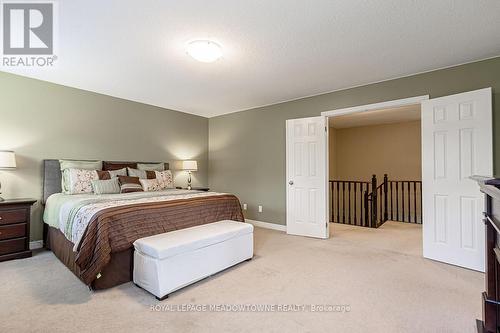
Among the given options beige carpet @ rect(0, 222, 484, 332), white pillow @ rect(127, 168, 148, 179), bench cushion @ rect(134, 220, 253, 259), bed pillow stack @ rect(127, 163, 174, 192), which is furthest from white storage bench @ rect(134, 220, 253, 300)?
white pillow @ rect(127, 168, 148, 179)

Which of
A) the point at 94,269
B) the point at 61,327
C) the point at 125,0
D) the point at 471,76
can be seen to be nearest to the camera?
the point at 61,327

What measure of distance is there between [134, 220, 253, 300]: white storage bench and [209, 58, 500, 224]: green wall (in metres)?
2.09

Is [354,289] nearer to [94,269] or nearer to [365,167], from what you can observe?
[94,269]

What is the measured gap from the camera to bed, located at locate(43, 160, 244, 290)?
85.6 inches

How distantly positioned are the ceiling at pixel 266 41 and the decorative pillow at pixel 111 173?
4.31 ft

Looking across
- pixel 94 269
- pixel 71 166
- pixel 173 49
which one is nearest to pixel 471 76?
pixel 173 49

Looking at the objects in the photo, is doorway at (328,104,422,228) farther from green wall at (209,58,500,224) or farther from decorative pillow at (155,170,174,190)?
decorative pillow at (155,170,174,190)

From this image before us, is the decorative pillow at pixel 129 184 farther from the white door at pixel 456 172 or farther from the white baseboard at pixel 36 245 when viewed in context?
the white door at pixel 456 172

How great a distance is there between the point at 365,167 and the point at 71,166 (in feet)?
22.9

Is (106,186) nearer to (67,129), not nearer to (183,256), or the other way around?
(67,129)

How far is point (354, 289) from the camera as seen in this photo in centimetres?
231

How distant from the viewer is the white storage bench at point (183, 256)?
6.94 feet

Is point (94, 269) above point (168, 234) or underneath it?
underneath

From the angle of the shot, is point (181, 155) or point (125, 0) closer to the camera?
point (125, 0)
